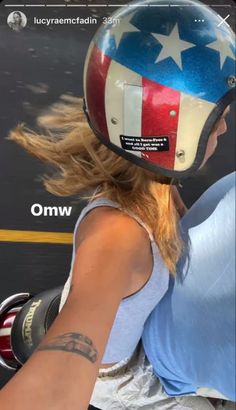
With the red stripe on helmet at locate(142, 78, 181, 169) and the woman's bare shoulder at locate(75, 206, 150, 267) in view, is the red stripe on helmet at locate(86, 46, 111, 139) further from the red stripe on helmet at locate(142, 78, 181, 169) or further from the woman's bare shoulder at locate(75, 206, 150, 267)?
the woman's bare shoulder at locate(75, 206, 150, 267)

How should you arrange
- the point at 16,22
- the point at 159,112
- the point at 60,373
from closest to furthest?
1. the point at 60,373
2. the point at 159,112
3. the point at 16,22

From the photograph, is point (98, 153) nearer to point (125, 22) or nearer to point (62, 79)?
point (125, 22)

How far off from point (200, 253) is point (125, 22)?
0.50 metres

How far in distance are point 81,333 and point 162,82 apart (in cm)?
52

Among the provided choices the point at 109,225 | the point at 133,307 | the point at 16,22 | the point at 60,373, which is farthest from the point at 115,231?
the point at 16,22

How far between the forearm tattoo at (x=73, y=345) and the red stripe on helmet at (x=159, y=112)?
1.45ft

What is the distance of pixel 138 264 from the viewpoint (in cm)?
107

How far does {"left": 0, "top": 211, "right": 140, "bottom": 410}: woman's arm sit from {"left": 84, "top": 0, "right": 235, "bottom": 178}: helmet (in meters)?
0.22

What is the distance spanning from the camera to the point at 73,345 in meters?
0.90

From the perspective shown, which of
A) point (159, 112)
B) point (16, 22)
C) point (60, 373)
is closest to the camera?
point (60, 373)

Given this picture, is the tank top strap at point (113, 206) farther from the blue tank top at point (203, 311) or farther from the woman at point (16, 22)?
the woman at point (16, 22)

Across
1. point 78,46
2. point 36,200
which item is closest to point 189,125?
point 78,46

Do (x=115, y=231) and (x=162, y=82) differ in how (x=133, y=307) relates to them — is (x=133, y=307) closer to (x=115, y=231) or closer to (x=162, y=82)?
(x=115, y=231)

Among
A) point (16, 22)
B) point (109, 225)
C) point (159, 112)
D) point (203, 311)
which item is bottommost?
point (203, 311)
